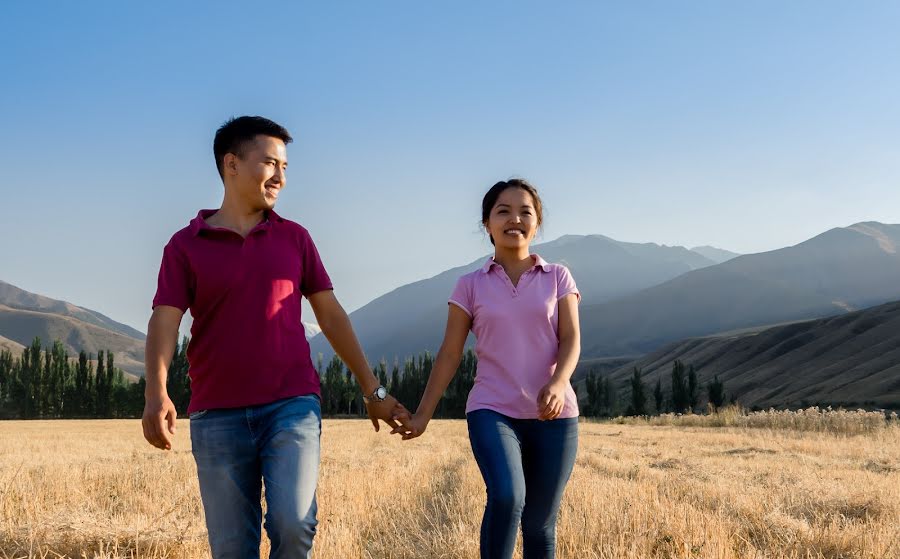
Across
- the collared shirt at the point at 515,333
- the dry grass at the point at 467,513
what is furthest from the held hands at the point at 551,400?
the dry grass at the point at 467,513

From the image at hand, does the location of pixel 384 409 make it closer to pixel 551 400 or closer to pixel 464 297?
pixel 464 297

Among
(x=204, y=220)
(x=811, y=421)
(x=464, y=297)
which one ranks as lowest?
(x=811, y=421)

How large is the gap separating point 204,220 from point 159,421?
3.70 feet

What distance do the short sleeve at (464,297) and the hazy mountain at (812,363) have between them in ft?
221

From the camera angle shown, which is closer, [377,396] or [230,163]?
[230,163]

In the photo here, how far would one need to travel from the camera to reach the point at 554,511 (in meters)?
4.43

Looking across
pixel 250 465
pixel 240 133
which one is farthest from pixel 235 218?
pixel 250 465

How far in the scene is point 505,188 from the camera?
5055mm

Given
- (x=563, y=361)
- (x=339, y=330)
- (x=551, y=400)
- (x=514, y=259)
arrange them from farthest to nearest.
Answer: (x=514, y=259) → (x=563, y=361) → (x=339, y=330) → (x=551, y=400)

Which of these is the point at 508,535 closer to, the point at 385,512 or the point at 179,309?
the point at 179,309

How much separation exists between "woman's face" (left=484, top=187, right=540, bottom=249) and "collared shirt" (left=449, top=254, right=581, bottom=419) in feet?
0.60

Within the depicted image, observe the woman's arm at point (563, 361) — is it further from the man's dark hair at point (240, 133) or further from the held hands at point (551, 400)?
the man's dark hair at point (240, 133)

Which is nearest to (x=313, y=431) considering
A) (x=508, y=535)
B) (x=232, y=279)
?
(x=232, y=279)

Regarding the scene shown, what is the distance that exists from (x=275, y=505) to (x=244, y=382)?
60 cm
